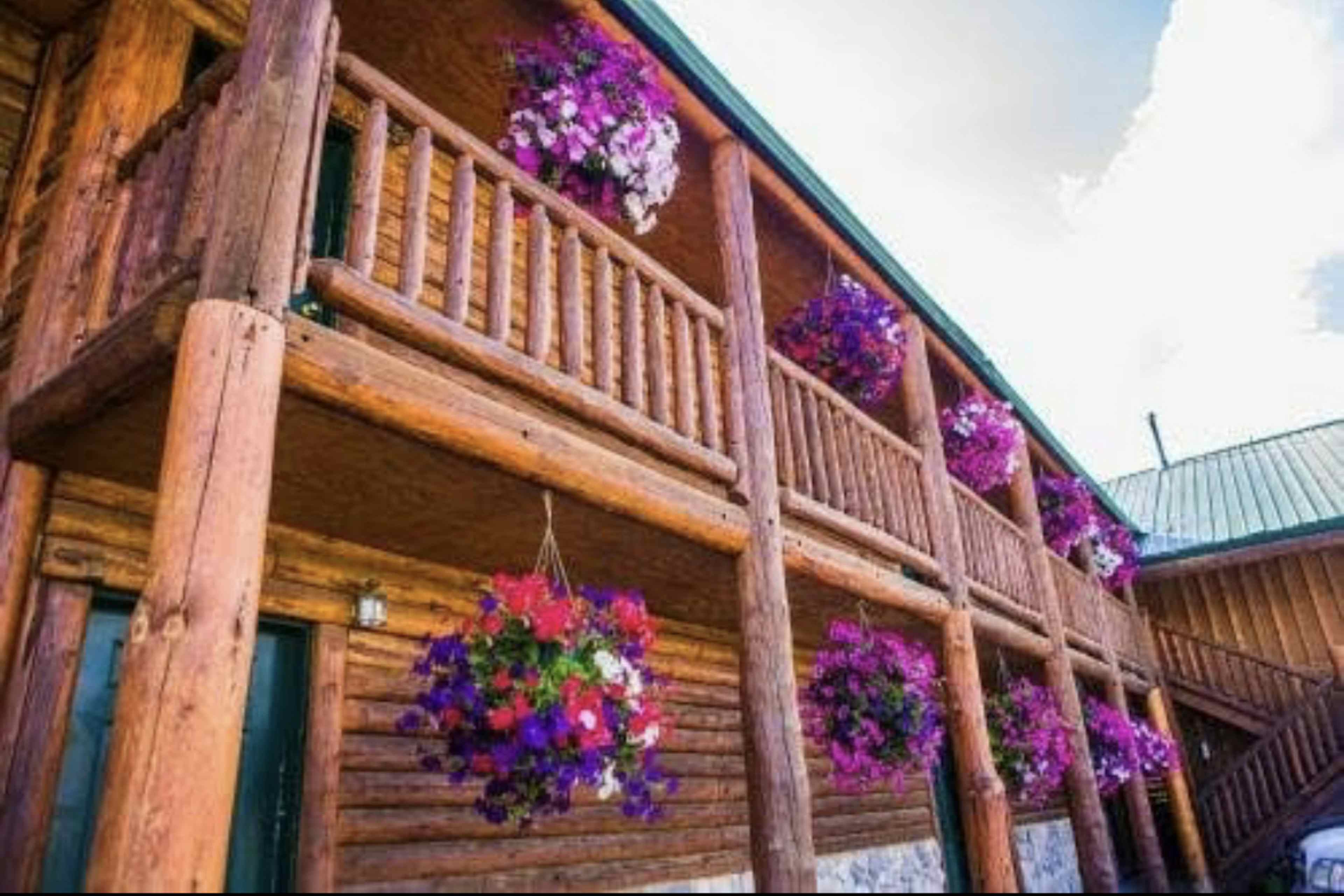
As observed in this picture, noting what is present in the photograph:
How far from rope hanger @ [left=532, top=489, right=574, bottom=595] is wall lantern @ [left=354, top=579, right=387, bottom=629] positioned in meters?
0.91

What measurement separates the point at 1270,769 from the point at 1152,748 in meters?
3.35

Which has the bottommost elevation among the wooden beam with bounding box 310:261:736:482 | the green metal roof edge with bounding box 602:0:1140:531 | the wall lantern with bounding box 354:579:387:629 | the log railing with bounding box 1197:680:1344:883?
the log railing with bounding box 1197:680:1344:883

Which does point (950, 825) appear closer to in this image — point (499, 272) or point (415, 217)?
point (499, 272)

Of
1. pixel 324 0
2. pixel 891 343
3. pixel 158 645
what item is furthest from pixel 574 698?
pixel 891 343

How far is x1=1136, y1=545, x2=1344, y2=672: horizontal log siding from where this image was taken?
1552cm

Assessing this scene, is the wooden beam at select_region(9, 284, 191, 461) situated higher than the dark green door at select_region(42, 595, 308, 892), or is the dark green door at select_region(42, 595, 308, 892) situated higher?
the wooden beam at select_region(9, 284, 191, 461)

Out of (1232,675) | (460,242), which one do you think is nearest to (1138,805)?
(1232,675)

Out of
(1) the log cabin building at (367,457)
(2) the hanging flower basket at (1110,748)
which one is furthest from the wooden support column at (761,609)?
(2) the hanging flower basket at (1110,748)

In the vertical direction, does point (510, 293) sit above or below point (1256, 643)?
above

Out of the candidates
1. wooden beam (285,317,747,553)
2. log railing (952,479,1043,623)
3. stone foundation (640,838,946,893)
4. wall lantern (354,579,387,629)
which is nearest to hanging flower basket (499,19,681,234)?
wooden beam (285,317,747,553)

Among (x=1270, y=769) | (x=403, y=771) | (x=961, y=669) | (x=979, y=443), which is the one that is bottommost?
(x=1270, y=769)

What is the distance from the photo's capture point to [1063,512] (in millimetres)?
11977

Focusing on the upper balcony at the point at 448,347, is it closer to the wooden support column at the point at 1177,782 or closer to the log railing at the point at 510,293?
the log railing at the point at 510,293

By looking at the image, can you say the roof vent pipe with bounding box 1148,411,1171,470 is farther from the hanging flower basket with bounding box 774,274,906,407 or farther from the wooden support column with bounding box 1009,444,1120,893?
the hanging flower basket with bounding box 774,274,906,407
